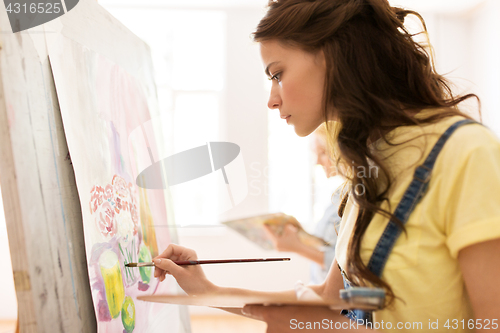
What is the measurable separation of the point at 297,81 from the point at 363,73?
138mm

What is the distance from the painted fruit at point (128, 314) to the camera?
86cm

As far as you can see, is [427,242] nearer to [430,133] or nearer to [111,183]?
[430,133]

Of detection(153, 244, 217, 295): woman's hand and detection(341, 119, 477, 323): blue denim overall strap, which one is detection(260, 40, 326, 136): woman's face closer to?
detection(341, 119, 477, 323): blue denim overall strap

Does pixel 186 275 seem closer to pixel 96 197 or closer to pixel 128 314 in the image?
pixel 128 314

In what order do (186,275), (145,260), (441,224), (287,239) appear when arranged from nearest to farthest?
(441,224) → (186,275) → (145,260) → (287,239)

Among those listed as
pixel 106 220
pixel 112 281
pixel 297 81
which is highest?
pixel 297 81

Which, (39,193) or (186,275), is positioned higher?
(39,193)

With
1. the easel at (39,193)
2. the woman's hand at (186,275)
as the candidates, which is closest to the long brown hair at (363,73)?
the woman's hand at (186,275)

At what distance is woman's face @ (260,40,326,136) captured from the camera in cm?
78

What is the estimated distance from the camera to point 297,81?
781mm

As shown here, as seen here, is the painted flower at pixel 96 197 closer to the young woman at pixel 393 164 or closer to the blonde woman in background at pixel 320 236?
the young woman at pixel 393 164

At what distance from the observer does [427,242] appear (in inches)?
24.4

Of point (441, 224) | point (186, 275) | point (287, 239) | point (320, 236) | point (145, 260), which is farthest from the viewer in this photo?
point (320, 236)

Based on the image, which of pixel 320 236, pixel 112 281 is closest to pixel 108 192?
pixel 112 281
